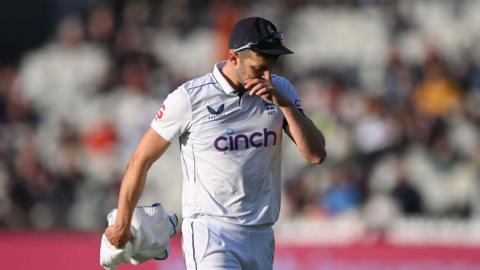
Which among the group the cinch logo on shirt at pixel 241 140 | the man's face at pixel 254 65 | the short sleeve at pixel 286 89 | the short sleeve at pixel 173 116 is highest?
the man's face at pixel 254 65

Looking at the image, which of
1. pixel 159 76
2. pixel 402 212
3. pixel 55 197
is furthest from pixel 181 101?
pixel 159 76

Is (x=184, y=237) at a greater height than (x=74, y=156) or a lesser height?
lesser

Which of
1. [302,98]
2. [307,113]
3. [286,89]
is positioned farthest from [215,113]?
[302,98]

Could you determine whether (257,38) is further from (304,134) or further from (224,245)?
(224,245)

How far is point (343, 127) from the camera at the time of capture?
14.5m

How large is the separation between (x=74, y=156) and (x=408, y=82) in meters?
4.04

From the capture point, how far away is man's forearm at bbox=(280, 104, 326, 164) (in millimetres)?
6535

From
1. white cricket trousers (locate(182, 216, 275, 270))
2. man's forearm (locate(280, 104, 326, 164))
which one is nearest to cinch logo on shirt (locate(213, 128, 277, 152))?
man's forearm (locate(280, 104, 326, 164))

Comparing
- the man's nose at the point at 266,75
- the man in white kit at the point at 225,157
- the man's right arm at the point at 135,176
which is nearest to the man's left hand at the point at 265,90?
the man's nose at the point at 266,75

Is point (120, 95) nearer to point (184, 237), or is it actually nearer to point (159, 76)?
point (159, 76)

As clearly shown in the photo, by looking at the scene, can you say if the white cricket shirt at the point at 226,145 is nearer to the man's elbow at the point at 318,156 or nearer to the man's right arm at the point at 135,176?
the man's right arm at the point at 135,176

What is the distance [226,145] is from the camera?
22.2 ft

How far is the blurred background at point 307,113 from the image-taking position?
1323 cm

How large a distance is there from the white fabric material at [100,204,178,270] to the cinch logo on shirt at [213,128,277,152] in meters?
0.60
